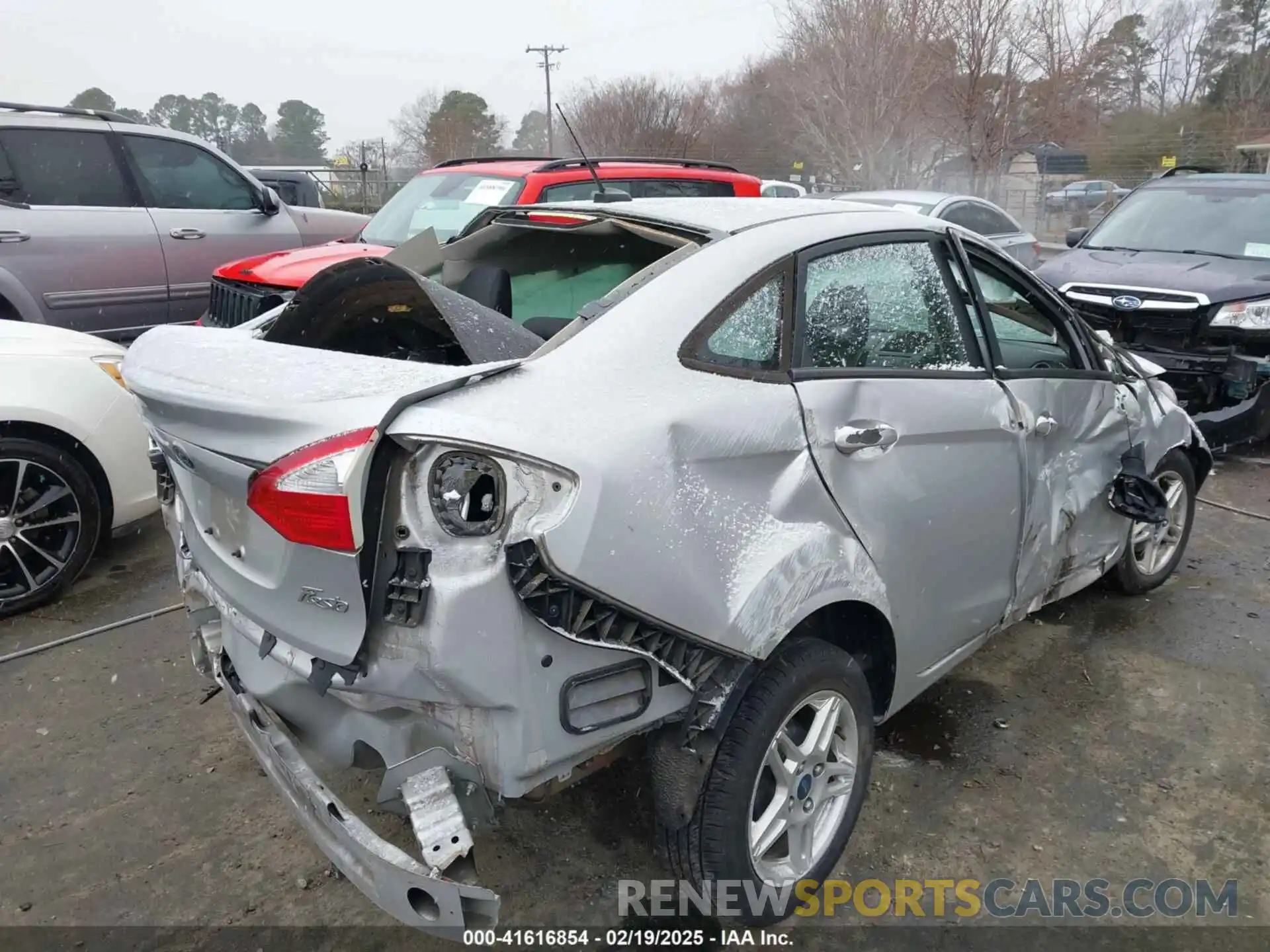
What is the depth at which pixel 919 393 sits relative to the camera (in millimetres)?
2543

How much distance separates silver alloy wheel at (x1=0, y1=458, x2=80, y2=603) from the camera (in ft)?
12.8

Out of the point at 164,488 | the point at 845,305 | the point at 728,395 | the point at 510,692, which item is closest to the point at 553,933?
the point at 510,692

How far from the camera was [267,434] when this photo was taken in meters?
1.84

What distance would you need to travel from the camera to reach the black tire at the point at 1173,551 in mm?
4004

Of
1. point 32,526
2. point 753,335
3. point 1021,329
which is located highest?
point 753,335

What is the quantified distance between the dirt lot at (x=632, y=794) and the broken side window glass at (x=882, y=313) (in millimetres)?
1349

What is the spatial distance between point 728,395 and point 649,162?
5517 millimetres

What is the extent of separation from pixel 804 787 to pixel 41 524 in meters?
3.44

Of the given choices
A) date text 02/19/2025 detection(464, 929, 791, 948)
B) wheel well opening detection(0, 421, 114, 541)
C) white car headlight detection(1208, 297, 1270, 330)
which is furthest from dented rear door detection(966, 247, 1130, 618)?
wheel well opening detection(0, 421, 114, 541)

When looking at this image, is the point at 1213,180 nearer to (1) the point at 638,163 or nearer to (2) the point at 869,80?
(1) the point at 638,163

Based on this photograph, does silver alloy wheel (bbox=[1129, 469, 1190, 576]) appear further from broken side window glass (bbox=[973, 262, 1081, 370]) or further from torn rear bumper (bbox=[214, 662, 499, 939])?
torn rear bumper (bbox=[214, 662, 499, 939])

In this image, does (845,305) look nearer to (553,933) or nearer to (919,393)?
(919,393)

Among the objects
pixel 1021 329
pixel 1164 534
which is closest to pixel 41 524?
pixel 1021 329

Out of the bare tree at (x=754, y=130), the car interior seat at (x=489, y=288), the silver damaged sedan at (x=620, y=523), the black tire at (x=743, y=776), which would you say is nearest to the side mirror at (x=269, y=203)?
the car interior seat at (x=489, y=288)
